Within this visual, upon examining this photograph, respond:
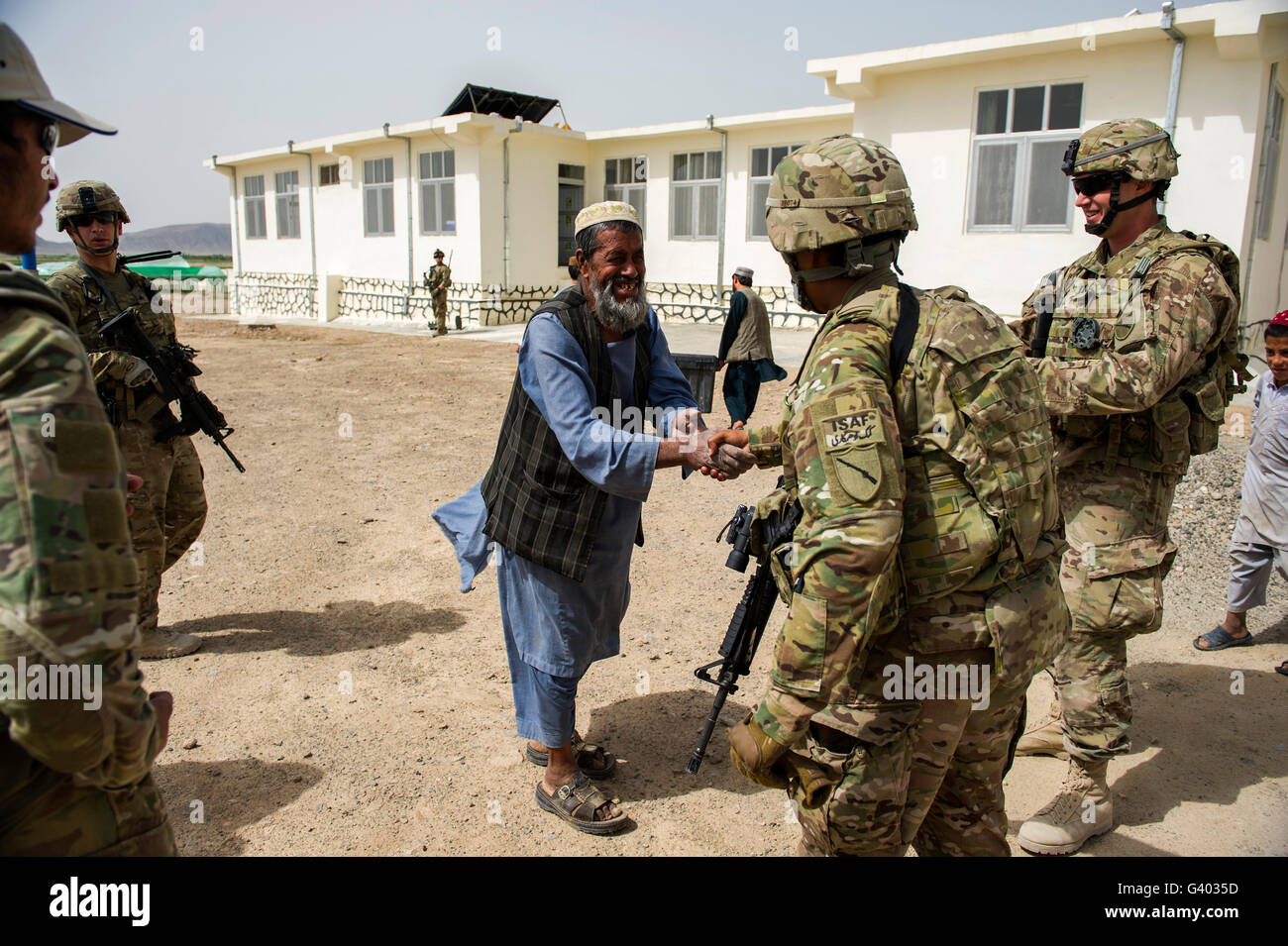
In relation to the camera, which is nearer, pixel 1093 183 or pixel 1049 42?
pixel 1093 183

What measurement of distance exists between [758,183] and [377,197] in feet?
31.3

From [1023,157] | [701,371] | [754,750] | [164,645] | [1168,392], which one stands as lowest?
[164,645]

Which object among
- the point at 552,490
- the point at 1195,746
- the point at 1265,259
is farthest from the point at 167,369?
the point at 1265,259

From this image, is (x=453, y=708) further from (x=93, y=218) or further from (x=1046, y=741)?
(x=93, y=218)

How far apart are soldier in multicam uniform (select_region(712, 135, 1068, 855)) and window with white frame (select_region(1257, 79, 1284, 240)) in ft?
37.7

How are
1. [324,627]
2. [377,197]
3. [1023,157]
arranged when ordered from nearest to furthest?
[324,627] → [1023,157] → [377,197]

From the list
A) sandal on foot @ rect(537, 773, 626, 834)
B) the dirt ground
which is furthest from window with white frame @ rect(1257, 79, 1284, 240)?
sandal on foot @ rect(537, 773, 626, 834)

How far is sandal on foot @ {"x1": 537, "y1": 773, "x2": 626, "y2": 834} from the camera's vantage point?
294 cm

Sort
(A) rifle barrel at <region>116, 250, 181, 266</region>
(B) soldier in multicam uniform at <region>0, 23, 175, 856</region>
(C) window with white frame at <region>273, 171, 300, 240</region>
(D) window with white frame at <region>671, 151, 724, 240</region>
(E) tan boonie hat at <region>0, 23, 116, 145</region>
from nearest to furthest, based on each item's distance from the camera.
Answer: (B) soldier in multicam uniform at <region>0, 23, 175, 856</region> → (E) tan boonie hat at <region>0, 23, 116, 145</region> → (A) rifle barrel at <region>116, 250, 181, 266</region> → (D) window with white frame at <region>671, 151, 724, 240</region> → (C) window with white frame at <region>273, 171, 300, 240</region>

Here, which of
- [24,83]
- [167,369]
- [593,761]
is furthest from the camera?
[167,369]

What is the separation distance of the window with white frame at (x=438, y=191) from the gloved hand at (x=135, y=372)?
53.0 ft

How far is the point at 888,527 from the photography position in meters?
1.76

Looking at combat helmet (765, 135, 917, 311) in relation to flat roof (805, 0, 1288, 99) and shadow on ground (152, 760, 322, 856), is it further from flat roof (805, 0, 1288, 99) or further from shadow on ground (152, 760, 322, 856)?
flat roof (805, 0, 1288, 99)
